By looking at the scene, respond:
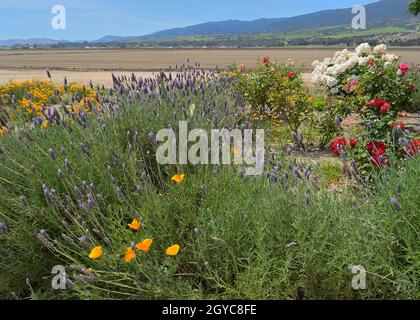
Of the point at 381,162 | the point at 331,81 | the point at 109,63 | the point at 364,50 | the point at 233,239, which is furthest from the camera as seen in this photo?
the point at 109,63

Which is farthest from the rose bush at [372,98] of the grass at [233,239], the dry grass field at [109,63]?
the dry grass field at [109,63]

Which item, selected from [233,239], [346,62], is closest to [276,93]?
[346,62]

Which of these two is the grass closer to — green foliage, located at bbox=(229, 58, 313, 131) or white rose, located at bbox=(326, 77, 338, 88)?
green foliage, located at bbox=(229, 58, 313, 131)

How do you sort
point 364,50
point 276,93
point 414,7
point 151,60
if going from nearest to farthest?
point 276,93 < point 364,50 < point 414,7 < point 151,60

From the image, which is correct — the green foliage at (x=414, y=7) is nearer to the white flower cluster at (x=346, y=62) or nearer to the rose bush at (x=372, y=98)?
the rose bush at (x=372, y=98)

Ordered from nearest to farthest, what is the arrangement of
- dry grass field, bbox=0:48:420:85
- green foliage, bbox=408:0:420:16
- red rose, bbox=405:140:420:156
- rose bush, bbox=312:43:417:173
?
red rose, bbox=405:140:420:156 < rose bush, bbox=312:43:417:173 < green foliage, bbox=408:0:420:16 < dry grass field, bbox=0:48:420:85

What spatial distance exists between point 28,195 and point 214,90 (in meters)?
3.08

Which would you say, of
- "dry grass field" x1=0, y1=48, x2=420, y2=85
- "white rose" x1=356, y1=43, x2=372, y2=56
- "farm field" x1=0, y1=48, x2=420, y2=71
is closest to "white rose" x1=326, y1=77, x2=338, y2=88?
"white rose" x1=356, y1=43, x2=372, y2=56

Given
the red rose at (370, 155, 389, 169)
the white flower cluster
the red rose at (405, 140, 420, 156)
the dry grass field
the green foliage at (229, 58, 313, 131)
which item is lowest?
the red rose at (370, 155, 389, 169)

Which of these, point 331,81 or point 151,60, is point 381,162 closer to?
point 331,81

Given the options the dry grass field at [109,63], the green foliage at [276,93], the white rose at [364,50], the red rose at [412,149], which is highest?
the dry grass field at [109,63]

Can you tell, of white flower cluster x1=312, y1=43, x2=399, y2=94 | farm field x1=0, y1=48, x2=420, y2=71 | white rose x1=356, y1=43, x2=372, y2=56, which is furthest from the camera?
farm field x1=0, y1=48, x2=420, y2=71

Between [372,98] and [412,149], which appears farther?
[372,98]
